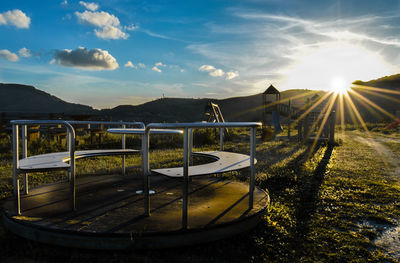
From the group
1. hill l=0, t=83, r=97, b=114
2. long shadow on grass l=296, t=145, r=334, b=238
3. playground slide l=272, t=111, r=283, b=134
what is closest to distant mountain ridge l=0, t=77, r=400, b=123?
hill l=0, t=83, r=97, b=114

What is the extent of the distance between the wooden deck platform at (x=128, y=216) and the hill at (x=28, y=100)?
3869 inches

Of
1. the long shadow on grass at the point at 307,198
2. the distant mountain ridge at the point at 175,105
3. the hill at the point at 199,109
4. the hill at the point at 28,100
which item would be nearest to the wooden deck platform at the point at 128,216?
the long shadow on grass at the point at 307,198

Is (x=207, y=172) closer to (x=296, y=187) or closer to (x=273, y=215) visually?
(x=273, y=215)

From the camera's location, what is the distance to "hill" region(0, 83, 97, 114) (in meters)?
96.4

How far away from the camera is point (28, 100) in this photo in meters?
107

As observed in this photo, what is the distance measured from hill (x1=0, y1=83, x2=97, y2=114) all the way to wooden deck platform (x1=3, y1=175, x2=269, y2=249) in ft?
322

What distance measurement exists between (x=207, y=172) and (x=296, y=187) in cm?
251

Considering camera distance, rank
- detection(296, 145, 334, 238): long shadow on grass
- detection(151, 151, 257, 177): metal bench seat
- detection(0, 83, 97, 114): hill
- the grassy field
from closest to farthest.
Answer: the grassy field
detection(151, 151, 257, 177): metal bench seat
detection(296, 145, 334, 238): long shadow on grass
detection(0, 83, 97, 114): hill

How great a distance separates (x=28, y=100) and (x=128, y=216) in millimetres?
124686

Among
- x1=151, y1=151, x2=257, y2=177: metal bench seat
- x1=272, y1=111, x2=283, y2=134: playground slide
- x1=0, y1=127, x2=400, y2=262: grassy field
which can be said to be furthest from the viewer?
x1=272, y1=111, x2=283, y2=134: playground slide

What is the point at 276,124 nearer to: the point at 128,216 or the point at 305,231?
the point at 305,231

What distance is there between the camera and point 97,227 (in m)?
2.45

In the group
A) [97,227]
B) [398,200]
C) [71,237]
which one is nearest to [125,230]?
[97,227]

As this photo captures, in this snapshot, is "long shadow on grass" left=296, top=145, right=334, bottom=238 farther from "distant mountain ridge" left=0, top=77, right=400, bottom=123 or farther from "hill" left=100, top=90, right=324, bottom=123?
"hill" left=100, top=90, right=324, bottom=123
